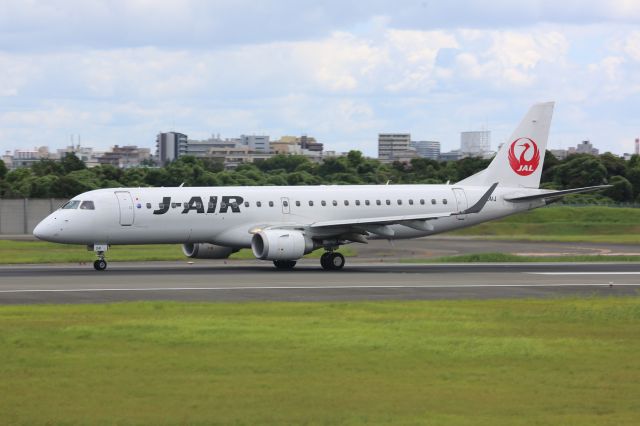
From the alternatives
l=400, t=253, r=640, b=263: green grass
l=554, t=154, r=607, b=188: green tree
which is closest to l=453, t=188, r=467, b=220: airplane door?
l=400, t=253, r=640, b=263: green grass

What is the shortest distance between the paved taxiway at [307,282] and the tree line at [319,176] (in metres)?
57.7

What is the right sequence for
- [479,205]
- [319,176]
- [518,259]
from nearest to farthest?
[479,205] → [518,259] → [319,176]

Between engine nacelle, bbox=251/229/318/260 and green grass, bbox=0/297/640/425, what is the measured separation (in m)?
14.9

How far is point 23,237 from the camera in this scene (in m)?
76.9

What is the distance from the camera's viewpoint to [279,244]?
43.5 metres

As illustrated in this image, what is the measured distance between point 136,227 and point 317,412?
97.0ft

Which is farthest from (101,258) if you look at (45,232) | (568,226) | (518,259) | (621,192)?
(621,192)

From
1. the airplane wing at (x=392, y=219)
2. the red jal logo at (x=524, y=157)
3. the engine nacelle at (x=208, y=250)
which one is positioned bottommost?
the engine nacelle at (x=208, y=250)

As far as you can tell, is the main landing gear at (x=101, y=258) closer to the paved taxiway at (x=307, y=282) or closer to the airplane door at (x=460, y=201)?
the paved taxiway at (x=307, y=282)

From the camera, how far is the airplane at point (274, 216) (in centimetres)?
4381

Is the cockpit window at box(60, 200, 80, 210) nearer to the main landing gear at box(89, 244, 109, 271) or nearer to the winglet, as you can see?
the main landing gear at box(89, 244, 109, 271)

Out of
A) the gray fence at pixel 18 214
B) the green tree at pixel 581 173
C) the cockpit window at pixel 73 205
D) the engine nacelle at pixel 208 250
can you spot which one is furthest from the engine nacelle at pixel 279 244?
the green tree at pixel 581 173

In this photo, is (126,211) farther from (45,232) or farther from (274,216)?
(274,216)

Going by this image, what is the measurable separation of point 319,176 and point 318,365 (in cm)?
11878
